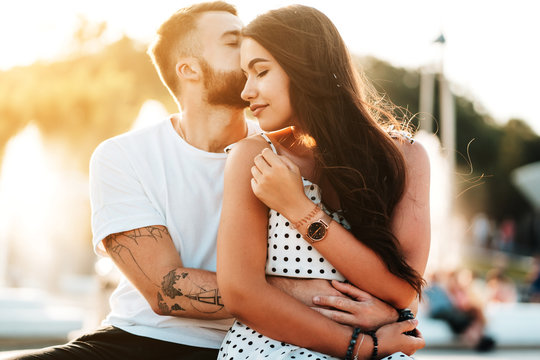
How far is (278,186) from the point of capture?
102 inches

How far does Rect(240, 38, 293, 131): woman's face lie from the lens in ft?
9.19

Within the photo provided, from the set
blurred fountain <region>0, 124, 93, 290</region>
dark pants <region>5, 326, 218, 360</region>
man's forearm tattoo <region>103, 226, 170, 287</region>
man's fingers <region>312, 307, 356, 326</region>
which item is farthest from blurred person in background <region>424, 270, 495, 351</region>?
blurred fountain <region>0, 124, 93, 290</region>

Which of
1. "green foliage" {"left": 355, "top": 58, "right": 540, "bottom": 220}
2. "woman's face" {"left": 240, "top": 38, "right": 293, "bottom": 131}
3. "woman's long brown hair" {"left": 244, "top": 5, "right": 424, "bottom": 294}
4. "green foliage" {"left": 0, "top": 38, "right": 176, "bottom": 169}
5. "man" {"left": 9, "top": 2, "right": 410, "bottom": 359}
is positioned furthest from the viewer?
"green foliage" {"left": 355, "top": 58, "right": 540, "bottom": 220}

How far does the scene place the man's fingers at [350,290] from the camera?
105 inches

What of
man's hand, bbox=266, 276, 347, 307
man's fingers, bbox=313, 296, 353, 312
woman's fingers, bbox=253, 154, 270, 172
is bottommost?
man's fingers, bbox=313, 296, 353, 312

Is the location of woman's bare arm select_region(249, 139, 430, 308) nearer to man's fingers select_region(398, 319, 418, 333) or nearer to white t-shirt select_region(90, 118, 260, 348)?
man's fingers select_region(398, 319, 418, 333)

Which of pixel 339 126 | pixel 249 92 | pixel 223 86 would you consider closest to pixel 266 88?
pixel 249 92

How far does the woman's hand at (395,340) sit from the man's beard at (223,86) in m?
1.47

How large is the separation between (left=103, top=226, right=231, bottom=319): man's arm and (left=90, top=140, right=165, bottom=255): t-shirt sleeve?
5 cm

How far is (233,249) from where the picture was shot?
8.48ft

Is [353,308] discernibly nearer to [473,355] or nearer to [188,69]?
[188,69]

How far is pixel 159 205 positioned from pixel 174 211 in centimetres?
8

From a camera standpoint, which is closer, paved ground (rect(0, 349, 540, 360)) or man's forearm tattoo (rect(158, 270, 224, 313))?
man's forearm tattoo (rect(158, 270, 224, 313))

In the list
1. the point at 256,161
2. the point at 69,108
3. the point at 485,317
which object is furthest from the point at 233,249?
the point at 69,108
